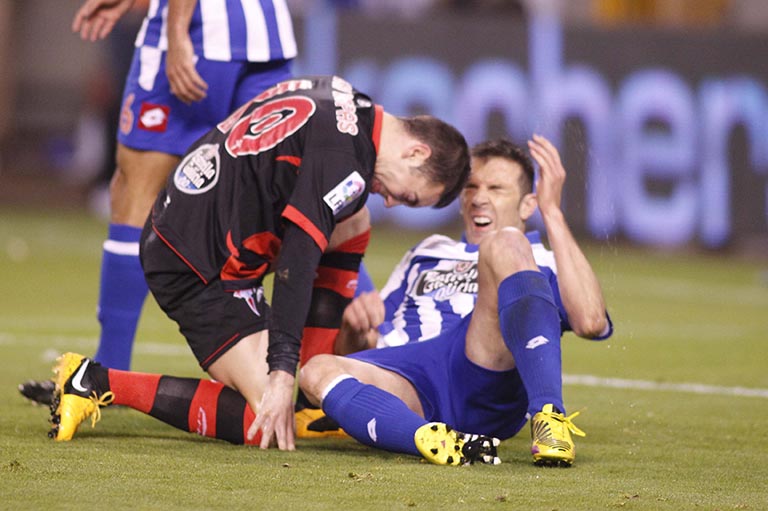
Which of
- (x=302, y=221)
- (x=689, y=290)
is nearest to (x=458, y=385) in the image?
(x=302, y=221)

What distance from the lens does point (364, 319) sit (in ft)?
14.5

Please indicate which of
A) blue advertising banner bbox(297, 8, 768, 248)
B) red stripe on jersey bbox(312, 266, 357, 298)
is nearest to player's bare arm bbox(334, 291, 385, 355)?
red stripe on jersey bbox(312, 266, 357, 298)

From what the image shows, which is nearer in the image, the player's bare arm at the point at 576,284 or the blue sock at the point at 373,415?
the blue sock at the point at 373,415

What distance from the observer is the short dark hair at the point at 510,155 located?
475cm

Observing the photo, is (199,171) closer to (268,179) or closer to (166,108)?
(268,179)

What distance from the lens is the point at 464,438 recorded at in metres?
3.75

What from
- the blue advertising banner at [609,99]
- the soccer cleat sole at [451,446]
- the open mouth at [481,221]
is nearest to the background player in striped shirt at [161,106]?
the open mouth at [481,221]

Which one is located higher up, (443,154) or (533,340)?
(443,154)

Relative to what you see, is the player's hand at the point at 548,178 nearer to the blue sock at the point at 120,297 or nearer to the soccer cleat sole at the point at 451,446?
the soccer cleat sole at the point at 451,446

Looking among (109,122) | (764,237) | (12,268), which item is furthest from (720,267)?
(109,122)

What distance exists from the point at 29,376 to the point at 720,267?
7.22 m

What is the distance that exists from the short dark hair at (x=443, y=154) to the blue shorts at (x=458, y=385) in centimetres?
43

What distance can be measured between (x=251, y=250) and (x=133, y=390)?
551 millimetres

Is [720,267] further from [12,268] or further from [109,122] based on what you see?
[109,122]
